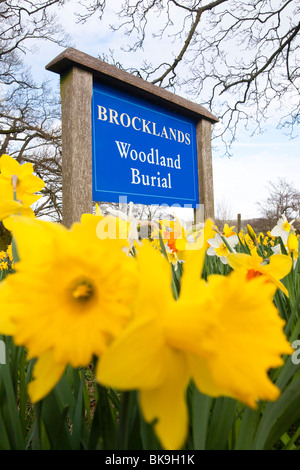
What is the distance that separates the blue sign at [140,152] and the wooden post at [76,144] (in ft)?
0.43

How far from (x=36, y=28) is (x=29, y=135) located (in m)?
3.49

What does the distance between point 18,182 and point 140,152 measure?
91.3 inches

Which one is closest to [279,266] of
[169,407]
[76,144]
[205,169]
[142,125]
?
[169,407]

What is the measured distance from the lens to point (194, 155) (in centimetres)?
356

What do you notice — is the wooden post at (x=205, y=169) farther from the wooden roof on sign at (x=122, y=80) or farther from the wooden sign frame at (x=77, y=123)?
the wooden sign frame at (x=77, y=123)

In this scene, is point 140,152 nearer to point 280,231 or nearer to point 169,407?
point 280,231

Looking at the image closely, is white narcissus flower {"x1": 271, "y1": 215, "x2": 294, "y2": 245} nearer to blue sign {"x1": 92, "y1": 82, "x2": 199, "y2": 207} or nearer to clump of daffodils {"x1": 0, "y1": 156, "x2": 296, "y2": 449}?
blue sign {"x1": 92, "y1": 82, "x2": 199, "y2": 207}

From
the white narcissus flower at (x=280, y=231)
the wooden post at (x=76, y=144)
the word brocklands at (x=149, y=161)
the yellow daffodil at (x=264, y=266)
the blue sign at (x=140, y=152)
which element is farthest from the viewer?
the word brocklands at (x=149, y=161)

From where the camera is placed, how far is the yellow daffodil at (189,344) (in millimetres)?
263

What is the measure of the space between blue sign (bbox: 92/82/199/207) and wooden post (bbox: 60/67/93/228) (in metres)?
0.13

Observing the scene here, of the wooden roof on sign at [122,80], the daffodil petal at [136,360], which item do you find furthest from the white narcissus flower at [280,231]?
the wooden roof on sign at [122,80]

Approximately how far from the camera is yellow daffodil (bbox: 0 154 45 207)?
2.29 ft

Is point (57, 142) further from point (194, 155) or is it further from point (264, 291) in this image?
point (264, 291)
